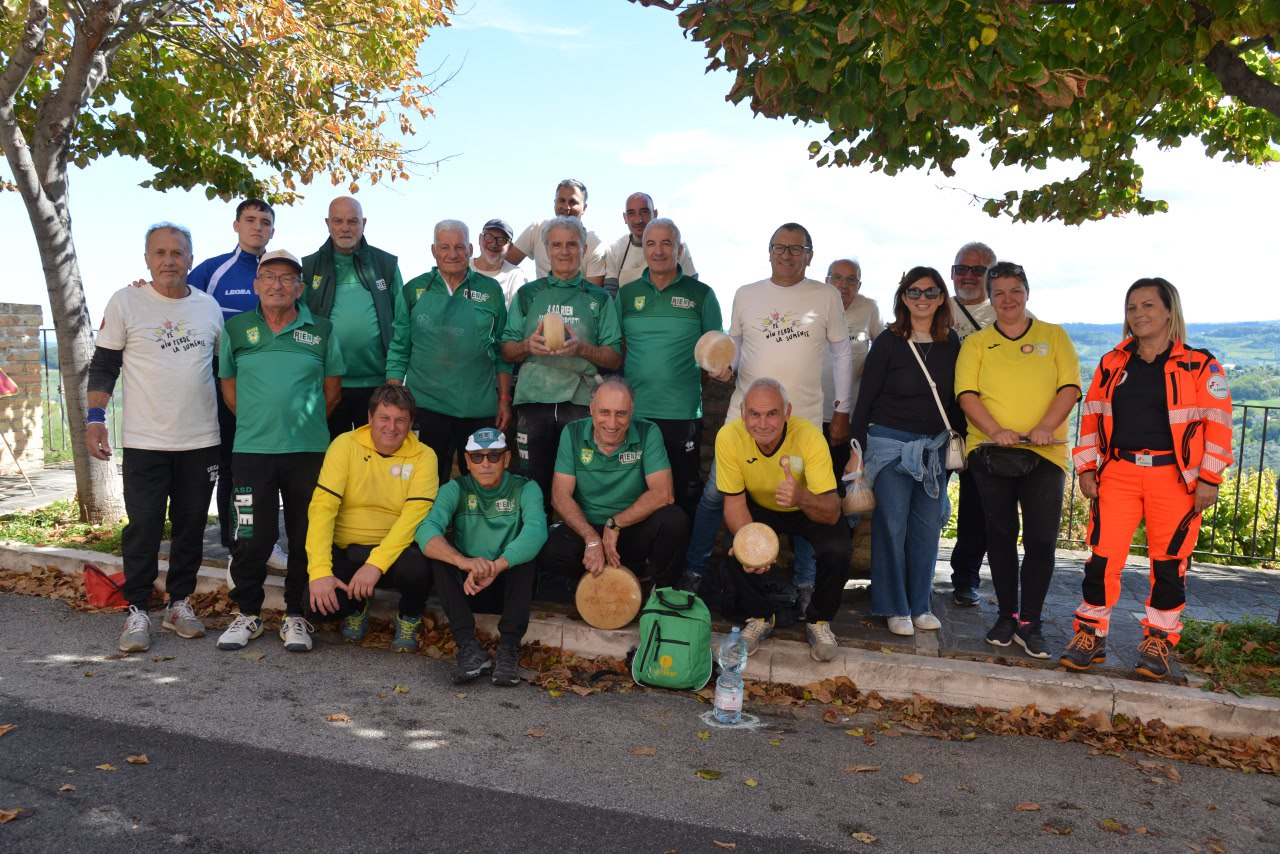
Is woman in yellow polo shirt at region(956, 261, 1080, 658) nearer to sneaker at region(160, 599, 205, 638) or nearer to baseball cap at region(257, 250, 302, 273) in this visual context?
baseball cap at region(257, 250, 302, 273)

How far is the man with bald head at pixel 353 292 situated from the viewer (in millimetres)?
6082

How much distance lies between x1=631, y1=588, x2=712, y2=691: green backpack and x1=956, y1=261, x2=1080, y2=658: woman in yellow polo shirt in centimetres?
173

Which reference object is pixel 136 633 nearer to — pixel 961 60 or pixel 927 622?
pixel 927 622

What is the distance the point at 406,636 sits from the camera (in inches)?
221

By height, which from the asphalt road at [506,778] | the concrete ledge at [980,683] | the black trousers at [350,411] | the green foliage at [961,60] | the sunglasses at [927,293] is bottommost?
the asphalt road at [506,778]

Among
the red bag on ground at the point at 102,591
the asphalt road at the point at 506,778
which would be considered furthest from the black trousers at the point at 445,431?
the red bag on ground at the point at 102,591

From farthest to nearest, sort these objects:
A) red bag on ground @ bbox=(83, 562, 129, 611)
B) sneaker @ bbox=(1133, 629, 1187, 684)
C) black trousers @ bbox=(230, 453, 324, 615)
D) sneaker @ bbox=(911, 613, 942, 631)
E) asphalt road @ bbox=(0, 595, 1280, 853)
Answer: red bag on ground @ bbox=(83, 562, 129, 611) → sneaker @ bbox=(911, 613, 942, 631) → black trousers @ bbox=(230, 453, 324, 615) → sneaker @ bbox=(1133, 629, 1187, 684) → asphalt road @ bbox=(0, 595, 1280, 853)

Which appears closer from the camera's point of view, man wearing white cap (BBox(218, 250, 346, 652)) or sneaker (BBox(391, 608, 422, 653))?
man wearing white cap (BBox(218, 250, 346, 652))

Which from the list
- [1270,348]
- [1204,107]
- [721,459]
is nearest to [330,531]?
[721,459]

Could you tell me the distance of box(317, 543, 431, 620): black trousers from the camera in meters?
5.41

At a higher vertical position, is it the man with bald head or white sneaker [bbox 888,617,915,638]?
the man with bald head

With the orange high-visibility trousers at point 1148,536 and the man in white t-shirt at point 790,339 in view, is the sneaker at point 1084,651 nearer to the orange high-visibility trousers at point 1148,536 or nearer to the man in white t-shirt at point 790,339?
the orange high-visibility trousers at point 1148,536

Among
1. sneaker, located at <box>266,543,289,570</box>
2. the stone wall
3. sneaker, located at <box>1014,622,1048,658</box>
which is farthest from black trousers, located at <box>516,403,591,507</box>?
the stone wall

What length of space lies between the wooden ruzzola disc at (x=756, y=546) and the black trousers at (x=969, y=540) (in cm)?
179
